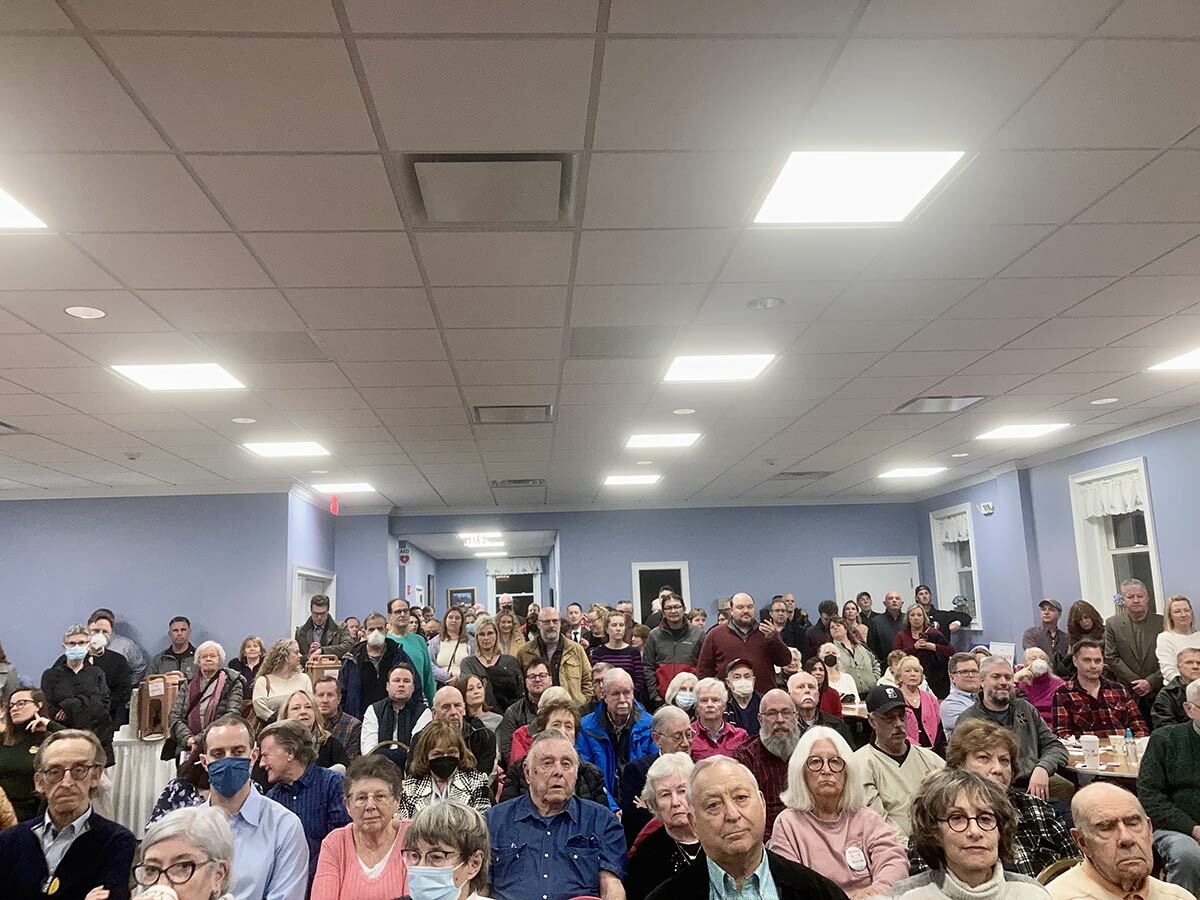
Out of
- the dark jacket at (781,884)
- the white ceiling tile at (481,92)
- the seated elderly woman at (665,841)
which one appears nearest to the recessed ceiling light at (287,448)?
the white ceiling tile at (481,92)

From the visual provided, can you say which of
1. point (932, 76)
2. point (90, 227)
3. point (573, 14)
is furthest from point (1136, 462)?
point (90, 227)

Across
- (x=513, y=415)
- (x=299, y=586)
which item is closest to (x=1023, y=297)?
(x=513, y=415)

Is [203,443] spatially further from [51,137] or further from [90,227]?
[51,137]

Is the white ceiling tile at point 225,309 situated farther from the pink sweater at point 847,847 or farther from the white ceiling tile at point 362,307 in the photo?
the pink sweater at point 847,847

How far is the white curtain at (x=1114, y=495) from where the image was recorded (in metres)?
8.98

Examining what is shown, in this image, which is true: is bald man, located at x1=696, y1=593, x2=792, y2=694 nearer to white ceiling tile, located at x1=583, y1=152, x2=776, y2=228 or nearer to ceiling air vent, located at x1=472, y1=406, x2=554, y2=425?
ceiling air vent, located at x1=472, y1=406, x2=554, y2=425

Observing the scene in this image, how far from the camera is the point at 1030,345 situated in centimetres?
578

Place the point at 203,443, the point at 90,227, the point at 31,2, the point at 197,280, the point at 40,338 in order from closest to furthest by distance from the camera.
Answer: the point at 31,2, the point at 90,227, the point at 197,280, the point at 40,338, the point at 203,443

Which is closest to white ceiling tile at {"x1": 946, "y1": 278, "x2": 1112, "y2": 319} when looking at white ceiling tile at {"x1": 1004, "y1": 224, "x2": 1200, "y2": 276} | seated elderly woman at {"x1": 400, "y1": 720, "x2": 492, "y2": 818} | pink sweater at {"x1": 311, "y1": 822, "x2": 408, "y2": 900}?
white ceiling tile at {"x1": 1004, "y1": 224, "x2": 1200, "y2": 276}

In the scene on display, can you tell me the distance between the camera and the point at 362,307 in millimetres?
4539

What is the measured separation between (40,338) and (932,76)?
179 inches

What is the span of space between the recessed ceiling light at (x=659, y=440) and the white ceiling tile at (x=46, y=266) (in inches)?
194

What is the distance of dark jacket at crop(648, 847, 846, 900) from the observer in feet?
7.88

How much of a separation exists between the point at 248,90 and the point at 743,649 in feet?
15.8
